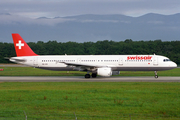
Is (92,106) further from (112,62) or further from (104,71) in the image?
(112,62)

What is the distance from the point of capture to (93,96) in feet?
67.1

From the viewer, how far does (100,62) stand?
40.1 meters

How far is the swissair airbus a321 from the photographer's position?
1514 inches

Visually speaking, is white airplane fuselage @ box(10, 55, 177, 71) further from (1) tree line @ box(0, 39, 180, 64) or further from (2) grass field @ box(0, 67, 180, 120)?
(1) tree line @ box(0, 39, 180, 64)

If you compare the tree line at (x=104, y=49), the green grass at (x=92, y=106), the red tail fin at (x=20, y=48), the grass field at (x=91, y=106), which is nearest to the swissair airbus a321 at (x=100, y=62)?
the red tail fin at (x=20, y=48)

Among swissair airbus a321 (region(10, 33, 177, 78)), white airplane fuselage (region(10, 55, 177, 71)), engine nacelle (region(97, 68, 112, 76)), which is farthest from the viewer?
white airplane fuselage (region(10, 55, 177, 71))

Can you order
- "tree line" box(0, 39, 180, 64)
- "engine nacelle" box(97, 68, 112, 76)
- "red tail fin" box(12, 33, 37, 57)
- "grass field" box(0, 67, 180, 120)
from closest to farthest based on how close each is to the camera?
1. "grass field" box(0, 67, 180, 120)
2. "engine nacelle" box(97, 68, 112, 76)
3. "red tail fin" box(12, 33, 37, 57)
4. "tree line" box(0, 39, 180, 64)

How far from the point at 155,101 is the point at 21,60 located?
29060 millimetres

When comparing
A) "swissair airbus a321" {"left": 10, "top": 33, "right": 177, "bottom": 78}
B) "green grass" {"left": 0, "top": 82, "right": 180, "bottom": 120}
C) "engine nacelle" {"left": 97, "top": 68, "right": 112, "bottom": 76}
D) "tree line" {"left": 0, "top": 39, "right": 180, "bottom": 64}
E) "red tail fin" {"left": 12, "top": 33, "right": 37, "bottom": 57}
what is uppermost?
"tree line" {"left": 0, "top": 39, "right": 180, "bottom": 64}

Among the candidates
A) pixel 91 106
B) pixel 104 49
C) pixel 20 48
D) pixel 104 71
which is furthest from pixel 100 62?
pixel 104 49

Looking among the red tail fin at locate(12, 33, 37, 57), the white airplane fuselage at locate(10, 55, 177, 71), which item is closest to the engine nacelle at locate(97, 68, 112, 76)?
the white airplane fuselage at locate(10, 55, 177, 71)

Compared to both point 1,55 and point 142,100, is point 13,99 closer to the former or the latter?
point 142,100

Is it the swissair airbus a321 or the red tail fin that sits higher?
the red tail fin

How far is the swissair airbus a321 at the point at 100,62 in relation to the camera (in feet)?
126
